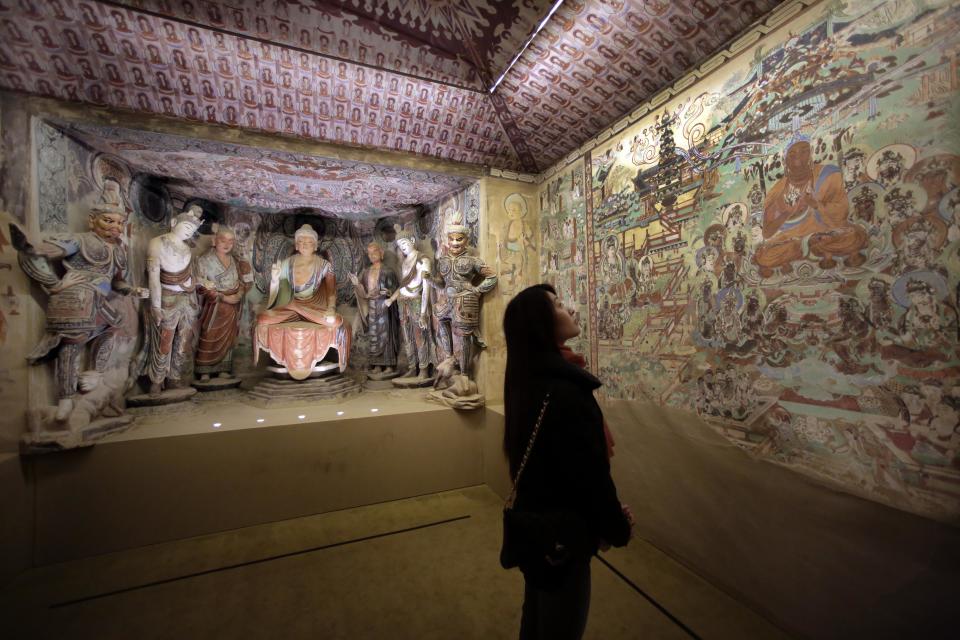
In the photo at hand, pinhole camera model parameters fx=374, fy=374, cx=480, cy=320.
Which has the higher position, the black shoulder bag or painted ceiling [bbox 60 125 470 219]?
painted ceiling [bbox 60 125 470 219]

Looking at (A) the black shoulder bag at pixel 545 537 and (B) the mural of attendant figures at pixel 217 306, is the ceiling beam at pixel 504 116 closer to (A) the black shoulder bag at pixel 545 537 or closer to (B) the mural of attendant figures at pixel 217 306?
(A) the black shoulder bag at pixel 545 537

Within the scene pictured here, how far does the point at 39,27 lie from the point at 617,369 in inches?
212

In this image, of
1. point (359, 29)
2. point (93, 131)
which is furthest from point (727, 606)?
point (93, 131)

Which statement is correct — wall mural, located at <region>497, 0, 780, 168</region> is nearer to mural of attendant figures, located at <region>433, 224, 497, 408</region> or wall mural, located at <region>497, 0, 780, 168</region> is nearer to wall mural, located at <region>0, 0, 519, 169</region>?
wall mural, located at <region>0, 0, 519, 169</region>

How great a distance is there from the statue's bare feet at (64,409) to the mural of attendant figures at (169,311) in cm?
100

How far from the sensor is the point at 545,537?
131 cm

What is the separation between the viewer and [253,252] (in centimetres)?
601

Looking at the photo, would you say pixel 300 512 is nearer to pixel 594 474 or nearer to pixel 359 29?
pixel 594 474

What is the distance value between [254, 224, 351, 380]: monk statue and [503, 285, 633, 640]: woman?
4197mm

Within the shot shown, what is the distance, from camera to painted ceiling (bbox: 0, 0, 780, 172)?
111 inches

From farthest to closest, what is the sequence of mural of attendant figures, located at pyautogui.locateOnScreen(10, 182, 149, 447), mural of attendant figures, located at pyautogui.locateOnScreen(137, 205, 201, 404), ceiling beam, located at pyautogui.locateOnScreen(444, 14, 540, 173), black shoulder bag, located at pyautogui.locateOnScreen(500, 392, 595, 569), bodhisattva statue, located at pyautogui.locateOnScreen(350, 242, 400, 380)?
1. bodhisattva statue, located at pyautogui.locateOnScreen(350, 242, 400, 380)
2. mural of attendant figures, located at pyautogui.locateOnScreen(137, 205, 201, 404)
3. ceiling beam, located at pyautogui.locateOnScreen(444, 14, 540, 173)
4. mural of attendant figures, located at pyautogui.locateOnScreen(10, 182, 149, 447)
5. black shoulder bag, located at pyautogui.locateOnScreen(500, 392, 595, 569)

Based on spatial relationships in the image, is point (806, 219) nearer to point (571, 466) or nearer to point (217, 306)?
point (571, 466)

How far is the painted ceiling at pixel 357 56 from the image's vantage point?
2.82 meters

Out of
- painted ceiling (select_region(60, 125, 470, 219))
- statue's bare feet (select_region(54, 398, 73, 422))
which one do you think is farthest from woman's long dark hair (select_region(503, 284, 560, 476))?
statue's bare feet (select_region(54, 398, 73, 422))
